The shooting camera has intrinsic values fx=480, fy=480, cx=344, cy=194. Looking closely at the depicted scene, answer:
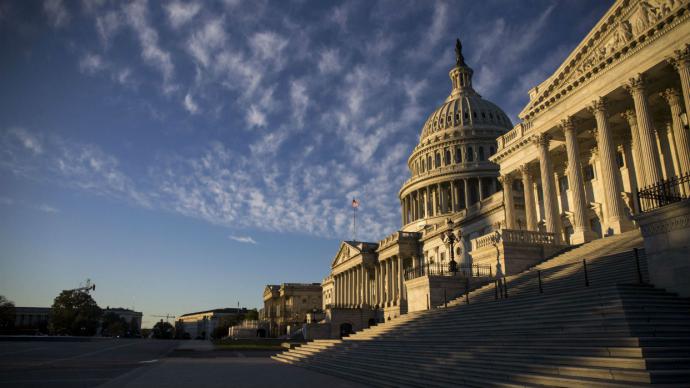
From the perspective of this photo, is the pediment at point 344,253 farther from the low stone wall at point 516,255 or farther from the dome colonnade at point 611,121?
the low stone wall at point 516,255

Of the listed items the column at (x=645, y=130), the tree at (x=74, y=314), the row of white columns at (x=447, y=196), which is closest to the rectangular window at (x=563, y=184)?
the column at (x=645, y=130)

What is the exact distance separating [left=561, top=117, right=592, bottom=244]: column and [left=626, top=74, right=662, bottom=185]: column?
605cm

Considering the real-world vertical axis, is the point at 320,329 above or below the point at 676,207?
below

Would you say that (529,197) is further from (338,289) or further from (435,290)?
(338,289)

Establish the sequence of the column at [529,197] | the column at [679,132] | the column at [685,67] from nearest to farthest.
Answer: the column at [685,67] < the column at [679,132] < the column at [529,197]

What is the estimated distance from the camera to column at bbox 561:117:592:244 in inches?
1340

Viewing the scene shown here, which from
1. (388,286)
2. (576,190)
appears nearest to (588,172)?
(576,190)

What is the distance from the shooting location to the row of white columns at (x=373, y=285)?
7475cm

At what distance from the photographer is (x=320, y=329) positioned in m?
69.6

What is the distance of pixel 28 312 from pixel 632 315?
722ft

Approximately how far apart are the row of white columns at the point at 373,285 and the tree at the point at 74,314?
189 feet

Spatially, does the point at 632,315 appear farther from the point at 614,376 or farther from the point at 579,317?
the point at 614,376

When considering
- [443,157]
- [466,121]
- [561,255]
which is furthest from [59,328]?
[561,255]

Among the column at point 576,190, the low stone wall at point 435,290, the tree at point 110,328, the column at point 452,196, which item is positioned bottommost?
the tree at point 110,328
